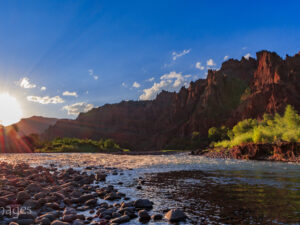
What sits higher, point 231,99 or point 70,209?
point 231,99

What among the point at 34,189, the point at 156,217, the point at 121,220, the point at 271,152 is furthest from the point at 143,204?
the point at 271,152

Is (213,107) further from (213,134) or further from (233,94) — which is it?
(213,134)

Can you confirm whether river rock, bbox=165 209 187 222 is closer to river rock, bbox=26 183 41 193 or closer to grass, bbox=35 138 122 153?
river rock, bbox=26 183 41 193

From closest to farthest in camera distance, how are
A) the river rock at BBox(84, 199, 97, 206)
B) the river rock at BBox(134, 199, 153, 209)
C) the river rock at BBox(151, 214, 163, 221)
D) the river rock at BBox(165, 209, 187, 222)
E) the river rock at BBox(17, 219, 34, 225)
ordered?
the river rock at BBox(17, 219, 34, 225)
the river rock at BBox(165, 209, 187, 222)
the river rock at BBox(151, 214, 163, 221)
the river rock at BBox(134, 199, 153, 209)
the river rock at BBox(84, 199, 97, 206)

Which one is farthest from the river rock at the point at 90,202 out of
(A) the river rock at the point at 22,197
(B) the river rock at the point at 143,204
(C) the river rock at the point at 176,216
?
(C) the river rock at the point at 176,216

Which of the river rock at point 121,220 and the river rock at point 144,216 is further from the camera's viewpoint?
the river rock at point 144,216

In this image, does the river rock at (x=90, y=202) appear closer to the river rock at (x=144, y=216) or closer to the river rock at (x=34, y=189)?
the river rock at (x=144, y=216)

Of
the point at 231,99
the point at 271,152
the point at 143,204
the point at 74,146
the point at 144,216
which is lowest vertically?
the point at 74,146

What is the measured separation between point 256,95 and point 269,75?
89.2 feet

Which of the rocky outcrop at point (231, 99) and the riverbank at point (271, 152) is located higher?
the rocky outcrop at point (231, 99)

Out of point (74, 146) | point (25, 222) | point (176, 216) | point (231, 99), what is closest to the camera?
point (25, 222)

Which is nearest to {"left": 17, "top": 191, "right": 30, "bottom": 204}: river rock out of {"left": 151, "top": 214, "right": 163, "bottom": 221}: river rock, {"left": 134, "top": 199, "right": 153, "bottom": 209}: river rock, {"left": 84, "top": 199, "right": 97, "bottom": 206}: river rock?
{"left": 84, "top": 199, "right": 97, "bottom": 206}: river rock

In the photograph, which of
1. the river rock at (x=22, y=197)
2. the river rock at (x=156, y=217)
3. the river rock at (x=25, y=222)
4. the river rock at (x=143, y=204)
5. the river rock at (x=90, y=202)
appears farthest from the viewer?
the river rock at (x=22, y=197)

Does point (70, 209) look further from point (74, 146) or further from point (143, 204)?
point (74, 146)
